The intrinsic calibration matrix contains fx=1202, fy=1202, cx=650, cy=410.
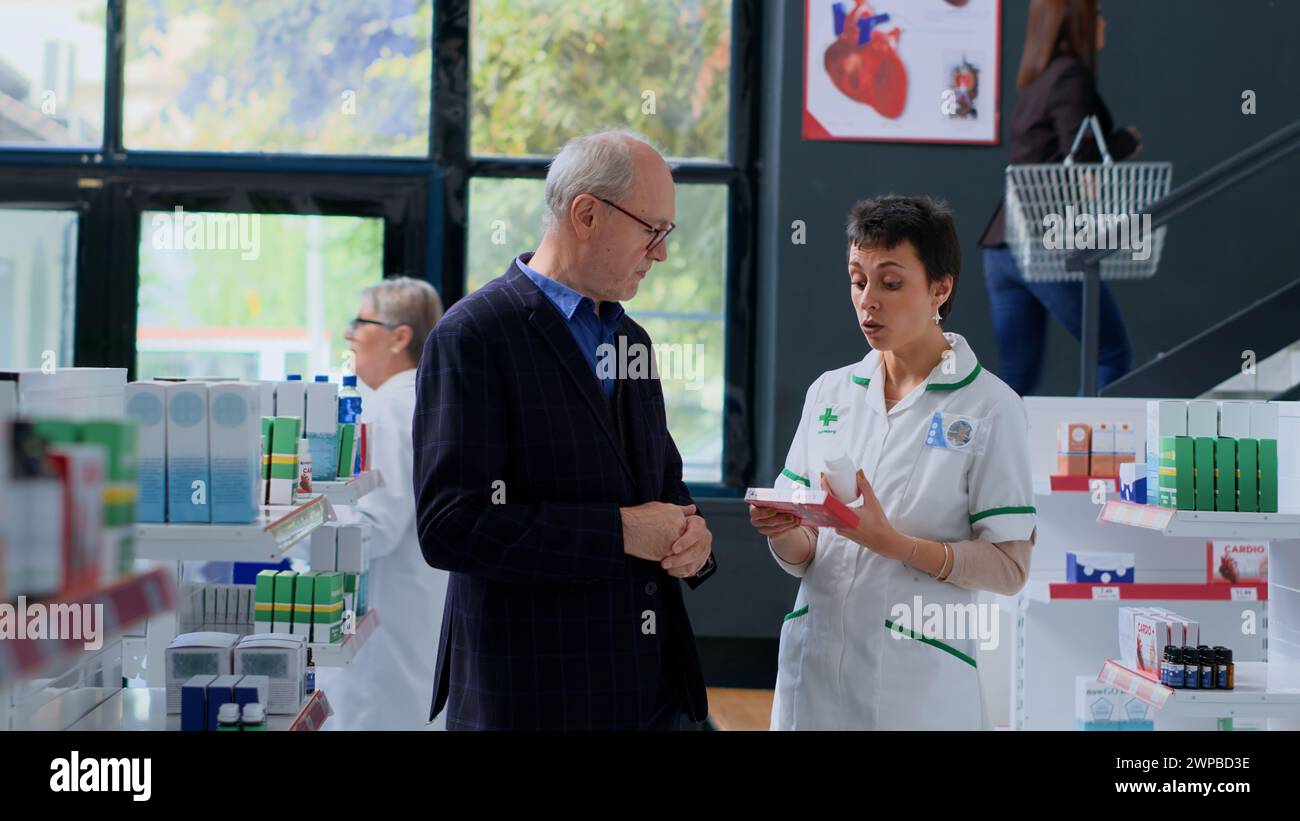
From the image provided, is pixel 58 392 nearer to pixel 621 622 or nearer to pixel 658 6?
pixel 621 622

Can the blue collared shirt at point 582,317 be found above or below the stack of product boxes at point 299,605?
above

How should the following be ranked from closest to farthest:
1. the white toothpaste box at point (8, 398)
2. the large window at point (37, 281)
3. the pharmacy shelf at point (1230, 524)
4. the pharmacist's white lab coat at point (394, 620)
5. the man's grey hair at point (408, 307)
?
1. the white toothpaste box at point (8, 398)
2. the pharmacy shelf at point (1230, 524)
3. the pharmacist's white lab coat at point (394, 620)
4. the man's grey hair at point (408, 307)
5. the large window at point (37, 281)

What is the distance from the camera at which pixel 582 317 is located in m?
2.25

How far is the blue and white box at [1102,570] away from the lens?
13.0ft

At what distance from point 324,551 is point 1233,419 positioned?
262 centimetres

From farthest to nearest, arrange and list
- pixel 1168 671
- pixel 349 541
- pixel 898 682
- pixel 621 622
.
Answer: pixel 349 541 → pixel 1168 671 → pixel 898 682 → pixel 621 622

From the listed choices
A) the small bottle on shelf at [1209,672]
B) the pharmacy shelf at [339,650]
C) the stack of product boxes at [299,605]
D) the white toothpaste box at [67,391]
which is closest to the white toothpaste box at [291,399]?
the stack of product boxes at [299,605]

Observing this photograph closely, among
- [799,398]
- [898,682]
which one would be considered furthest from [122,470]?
[799,398]

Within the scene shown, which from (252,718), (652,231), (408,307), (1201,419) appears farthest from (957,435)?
(408,307)

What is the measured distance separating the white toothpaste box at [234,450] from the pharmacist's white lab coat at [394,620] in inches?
58.1

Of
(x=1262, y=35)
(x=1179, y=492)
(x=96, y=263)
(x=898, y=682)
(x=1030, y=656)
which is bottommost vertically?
(x=1030, y=656)

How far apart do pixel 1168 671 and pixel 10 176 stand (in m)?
5.80

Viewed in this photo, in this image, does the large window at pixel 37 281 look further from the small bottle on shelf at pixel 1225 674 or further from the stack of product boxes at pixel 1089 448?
the small bottle on shelf at pixel 1225 674
